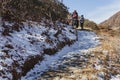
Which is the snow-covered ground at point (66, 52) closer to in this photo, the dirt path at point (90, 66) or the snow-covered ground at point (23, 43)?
the dirt path at point (90, 66)

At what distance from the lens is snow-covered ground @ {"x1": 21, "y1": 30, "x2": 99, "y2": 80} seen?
1762 cm

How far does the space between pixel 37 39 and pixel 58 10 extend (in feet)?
39.3

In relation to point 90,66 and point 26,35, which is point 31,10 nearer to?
point 26,35

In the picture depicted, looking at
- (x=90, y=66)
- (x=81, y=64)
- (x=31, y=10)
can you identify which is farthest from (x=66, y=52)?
(x=31, y=10)

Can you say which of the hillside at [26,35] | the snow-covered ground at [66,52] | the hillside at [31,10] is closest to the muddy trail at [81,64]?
the snow-covered ground at [66,52]

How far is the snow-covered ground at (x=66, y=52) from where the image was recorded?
17622 millimetres

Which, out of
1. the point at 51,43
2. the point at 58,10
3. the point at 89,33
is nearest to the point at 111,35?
the point at 89,33

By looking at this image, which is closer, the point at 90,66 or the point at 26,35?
the point at 90,66

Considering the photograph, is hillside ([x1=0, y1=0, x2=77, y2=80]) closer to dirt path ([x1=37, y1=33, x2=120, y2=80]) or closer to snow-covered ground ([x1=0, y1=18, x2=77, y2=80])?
snow-covered ground ([x1=0, y1=18, x2=77, y2=80])

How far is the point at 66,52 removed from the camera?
Answer: 74.4ft

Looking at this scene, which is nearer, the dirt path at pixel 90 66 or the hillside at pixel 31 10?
the dirt path at pixel 90 66

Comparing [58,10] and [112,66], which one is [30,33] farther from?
[58,10]

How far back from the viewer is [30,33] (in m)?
21.8

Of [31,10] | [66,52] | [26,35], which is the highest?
[31,10]
